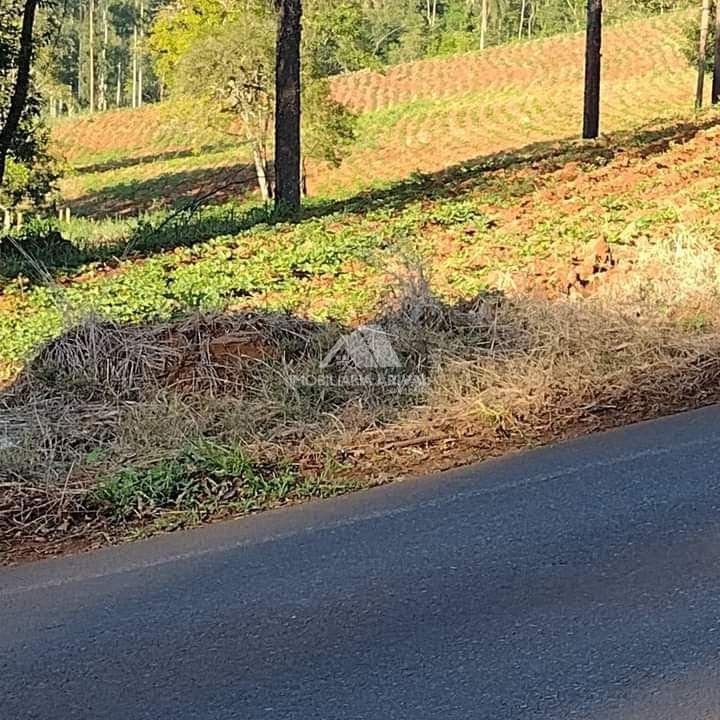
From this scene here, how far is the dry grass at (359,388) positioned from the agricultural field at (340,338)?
0.02 metres

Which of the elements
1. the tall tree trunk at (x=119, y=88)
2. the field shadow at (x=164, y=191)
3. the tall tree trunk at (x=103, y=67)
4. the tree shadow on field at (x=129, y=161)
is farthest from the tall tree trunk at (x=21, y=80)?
the tall tree trunk at (x=119, y=88)

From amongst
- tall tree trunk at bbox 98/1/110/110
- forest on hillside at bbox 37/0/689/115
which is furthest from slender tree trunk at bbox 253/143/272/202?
tall tree trunk at bbox 98/1/110/110

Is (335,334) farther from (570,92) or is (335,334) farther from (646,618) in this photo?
(570,92)

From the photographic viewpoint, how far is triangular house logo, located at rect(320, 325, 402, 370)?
6352mm

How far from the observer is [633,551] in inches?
149

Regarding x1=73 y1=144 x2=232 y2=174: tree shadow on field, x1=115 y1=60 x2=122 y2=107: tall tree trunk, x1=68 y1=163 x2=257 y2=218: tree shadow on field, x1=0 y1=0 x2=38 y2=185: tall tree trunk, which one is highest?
x1=115 y1=60 x2=122 y2=107: tall tree trunk

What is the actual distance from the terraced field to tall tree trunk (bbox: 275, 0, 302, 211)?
43.9 ft

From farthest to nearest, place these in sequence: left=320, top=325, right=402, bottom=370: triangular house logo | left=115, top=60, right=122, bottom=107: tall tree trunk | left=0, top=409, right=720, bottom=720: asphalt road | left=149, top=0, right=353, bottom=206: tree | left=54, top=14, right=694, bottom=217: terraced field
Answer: left=115, top=60, right=122, bottom=107: tall tree trunk, left=54, top=14, right=694, bottom=217: terraced field, left=149, top=0, right=353, bottom=206: tree, left=320, top=325, right=402, bottom=370: triangular house logo, left=0, top=409, right=720, bottom=720: asphalt road

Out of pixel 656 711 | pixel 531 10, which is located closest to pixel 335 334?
pixel 656 711

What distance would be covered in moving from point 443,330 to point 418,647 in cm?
377

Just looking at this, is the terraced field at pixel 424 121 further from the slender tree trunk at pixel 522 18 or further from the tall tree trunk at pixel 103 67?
the slender tree trunk at pixel 522 18

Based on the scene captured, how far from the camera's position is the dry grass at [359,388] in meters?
5.15

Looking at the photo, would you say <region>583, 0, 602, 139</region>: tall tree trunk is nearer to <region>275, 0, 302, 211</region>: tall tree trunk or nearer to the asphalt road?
<region>275, 0, 302, 211</region>: tall tree trunk

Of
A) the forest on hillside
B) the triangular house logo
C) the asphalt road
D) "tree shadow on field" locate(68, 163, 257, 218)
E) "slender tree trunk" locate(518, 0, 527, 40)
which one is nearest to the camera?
the asphalt road
